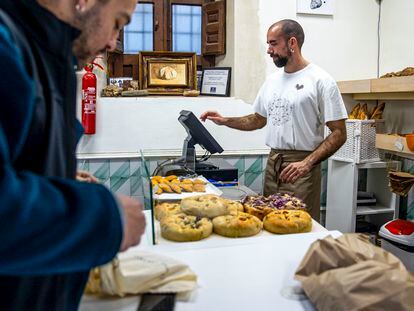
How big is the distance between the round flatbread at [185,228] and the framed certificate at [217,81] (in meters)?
2.03

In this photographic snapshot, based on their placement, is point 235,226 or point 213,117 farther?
point 213,117

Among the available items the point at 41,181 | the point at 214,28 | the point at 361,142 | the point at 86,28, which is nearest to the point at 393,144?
the point at 361,142

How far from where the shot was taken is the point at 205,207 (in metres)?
1.57

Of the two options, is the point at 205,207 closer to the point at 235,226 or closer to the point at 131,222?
the point at 235,226

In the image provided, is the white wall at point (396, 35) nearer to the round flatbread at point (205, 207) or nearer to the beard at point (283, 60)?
the beard at point (283, 60)

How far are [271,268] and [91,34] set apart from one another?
774 millimetres

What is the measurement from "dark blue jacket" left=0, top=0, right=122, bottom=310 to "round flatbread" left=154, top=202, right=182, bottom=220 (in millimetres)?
881

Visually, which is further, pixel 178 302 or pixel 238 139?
pixel 238 139

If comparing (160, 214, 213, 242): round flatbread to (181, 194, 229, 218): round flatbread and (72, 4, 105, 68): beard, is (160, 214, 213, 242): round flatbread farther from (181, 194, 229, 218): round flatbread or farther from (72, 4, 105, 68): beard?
(72, 4, 105, 68): beard

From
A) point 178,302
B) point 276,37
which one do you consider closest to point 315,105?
point 276,37

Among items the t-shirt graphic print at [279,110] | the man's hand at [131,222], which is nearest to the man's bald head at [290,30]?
the t-shirt graphic print at [279,110]

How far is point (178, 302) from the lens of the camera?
990mm

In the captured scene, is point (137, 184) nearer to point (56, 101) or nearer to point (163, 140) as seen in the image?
point (163, 140)

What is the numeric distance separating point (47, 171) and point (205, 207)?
0.98 m
